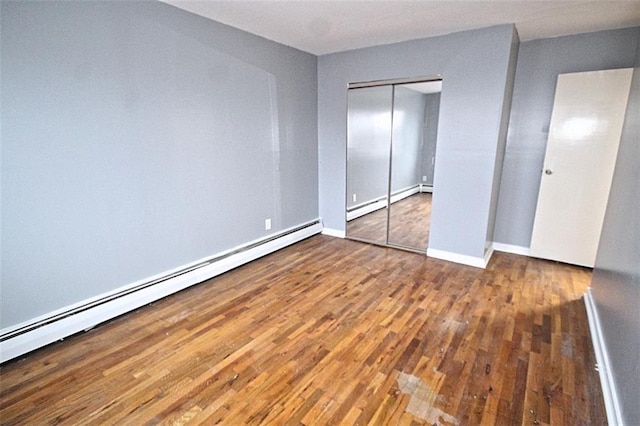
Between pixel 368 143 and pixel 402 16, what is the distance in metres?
1.88

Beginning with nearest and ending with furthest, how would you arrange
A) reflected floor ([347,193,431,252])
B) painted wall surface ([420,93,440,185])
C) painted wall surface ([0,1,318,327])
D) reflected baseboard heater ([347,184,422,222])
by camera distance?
painted wall surface ([0,1,318,327]), painted wall surface ([420,93,440,185]), reflected floor ([347,193,431,252]), reflected baseboard heater ([347,184,422,222])

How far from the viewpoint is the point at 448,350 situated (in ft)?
6.72

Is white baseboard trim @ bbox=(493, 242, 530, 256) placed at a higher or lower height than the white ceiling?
lower

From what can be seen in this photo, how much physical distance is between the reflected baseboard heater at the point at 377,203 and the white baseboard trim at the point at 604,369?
2.15 meters

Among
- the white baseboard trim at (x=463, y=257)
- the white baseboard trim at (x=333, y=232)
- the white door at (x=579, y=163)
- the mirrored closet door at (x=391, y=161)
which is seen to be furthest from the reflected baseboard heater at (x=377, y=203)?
the white door at (x=579, y=163)

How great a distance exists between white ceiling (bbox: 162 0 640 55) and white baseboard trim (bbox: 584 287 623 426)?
2.37 metres

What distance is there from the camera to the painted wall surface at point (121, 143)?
1896 millimetres

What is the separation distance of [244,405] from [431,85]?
341 cm

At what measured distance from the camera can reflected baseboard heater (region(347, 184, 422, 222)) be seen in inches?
166

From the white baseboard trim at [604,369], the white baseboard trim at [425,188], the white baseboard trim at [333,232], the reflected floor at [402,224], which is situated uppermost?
the white baseboard trim at [425,188]

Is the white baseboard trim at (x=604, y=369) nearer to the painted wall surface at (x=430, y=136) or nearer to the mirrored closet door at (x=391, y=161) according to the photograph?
the mirrored closet door at (x=391, y=161)

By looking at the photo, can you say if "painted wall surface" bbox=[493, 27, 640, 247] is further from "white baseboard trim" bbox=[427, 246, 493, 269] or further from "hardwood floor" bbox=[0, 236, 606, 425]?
"hardwood floor" bbox=[0, 236, 606, 425]

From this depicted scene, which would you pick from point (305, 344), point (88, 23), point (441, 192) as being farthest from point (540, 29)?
point (88, 23)

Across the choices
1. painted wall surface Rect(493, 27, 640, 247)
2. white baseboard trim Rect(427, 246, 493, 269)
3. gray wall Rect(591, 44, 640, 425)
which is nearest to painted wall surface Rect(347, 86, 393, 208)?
white baseboard trim Rect(427, 246, 493, 269)
